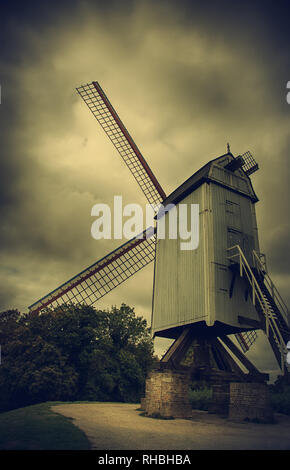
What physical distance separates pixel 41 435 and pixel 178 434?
14.4 ft

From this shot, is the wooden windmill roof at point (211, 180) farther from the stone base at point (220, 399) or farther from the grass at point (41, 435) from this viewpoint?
the grass at point (41, 435)

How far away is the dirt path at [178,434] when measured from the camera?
29.9ft

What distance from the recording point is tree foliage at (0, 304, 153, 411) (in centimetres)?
2669

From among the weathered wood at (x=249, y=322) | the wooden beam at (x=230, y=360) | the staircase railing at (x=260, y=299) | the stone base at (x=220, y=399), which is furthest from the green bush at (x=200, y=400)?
the staircase railing at (x=260, y=299)

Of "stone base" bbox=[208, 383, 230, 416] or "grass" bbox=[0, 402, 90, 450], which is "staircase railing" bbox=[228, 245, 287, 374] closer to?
"stone base" bbox=[208, 383, 230, 416]

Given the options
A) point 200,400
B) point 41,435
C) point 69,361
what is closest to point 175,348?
point 200,400

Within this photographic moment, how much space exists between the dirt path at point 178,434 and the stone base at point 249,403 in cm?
63

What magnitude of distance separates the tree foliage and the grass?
15121 mm

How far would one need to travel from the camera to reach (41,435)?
962cm

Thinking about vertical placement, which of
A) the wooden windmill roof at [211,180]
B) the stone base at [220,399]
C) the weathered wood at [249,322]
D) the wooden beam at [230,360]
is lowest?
the stone base at [220,399]

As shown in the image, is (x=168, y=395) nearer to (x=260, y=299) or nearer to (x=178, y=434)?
(x=178, y=434)

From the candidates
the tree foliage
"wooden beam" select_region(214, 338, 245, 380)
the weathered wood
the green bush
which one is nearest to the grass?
"wooden beam" select_region(214, 338, 245, 380)

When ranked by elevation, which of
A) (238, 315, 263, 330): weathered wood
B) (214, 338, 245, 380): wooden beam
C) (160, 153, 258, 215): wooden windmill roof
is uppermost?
(160, 153, 258, 215): wooden windmill roof
